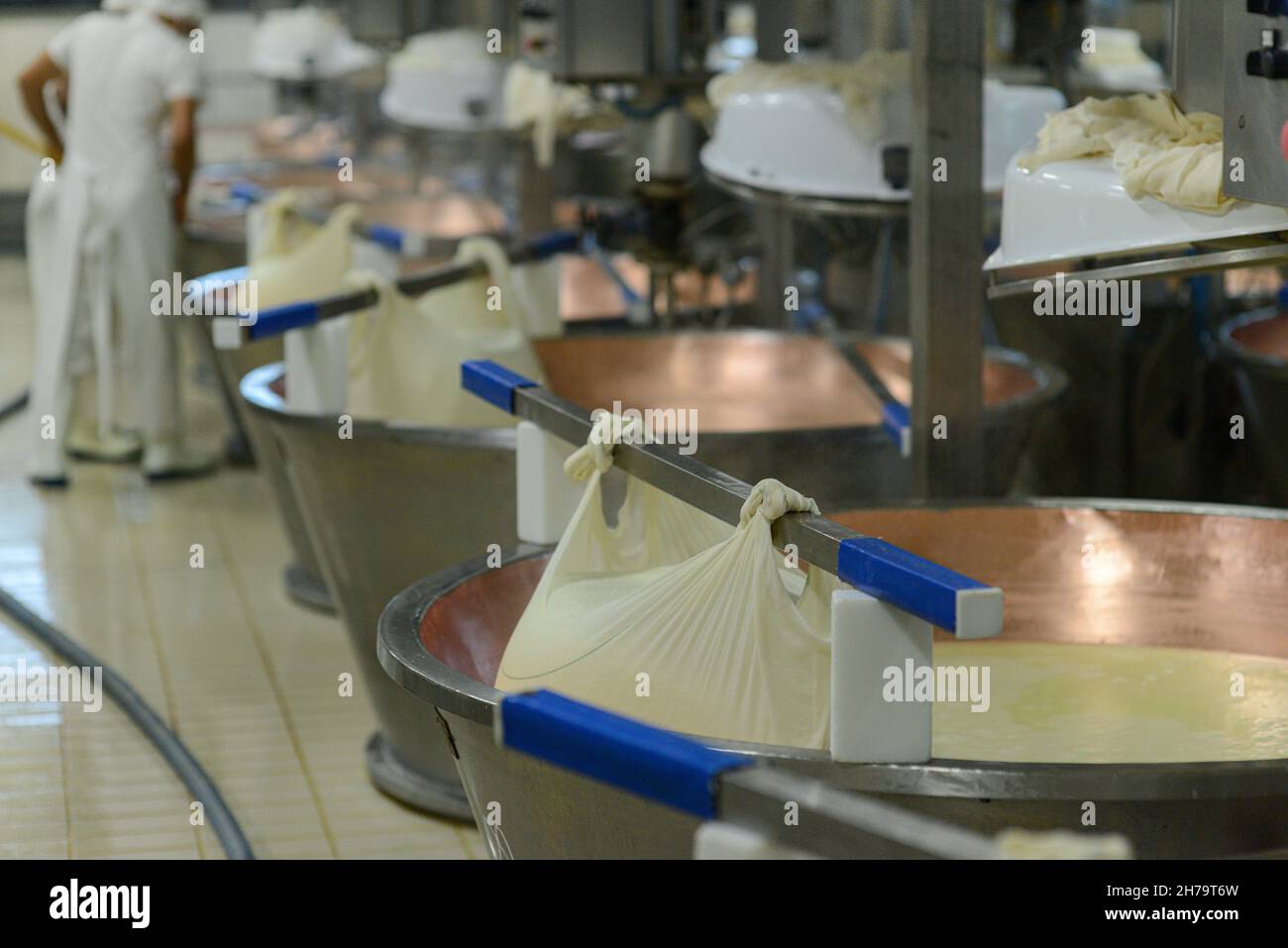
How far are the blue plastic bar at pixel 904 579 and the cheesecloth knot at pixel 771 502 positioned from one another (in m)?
0.17

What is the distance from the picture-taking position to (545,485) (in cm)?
242

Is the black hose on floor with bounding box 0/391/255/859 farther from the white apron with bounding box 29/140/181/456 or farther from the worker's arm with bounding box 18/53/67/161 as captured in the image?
the worker's arm with bounding box 18/53/67/161

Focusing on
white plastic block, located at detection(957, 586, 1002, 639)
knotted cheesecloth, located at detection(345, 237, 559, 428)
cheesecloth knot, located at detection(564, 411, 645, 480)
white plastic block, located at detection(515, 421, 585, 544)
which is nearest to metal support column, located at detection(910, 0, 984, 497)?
white plastic block, located at detection(515, 421, 585, 544)

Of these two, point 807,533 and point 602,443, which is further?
point 602,443

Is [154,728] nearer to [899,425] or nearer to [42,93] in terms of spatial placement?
[899,425]

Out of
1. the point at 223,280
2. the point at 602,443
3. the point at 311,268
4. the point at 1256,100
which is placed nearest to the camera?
the point at 1256,100

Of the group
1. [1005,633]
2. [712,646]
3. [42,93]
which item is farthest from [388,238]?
[712,646]

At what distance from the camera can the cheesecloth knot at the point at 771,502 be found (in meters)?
1.85

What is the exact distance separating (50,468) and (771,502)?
4.29m

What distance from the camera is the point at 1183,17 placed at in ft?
6.50

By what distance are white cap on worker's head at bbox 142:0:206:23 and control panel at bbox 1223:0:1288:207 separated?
4.42 metres

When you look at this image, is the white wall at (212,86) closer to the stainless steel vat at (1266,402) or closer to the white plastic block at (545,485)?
the stainless steel vat at (1266,402)
